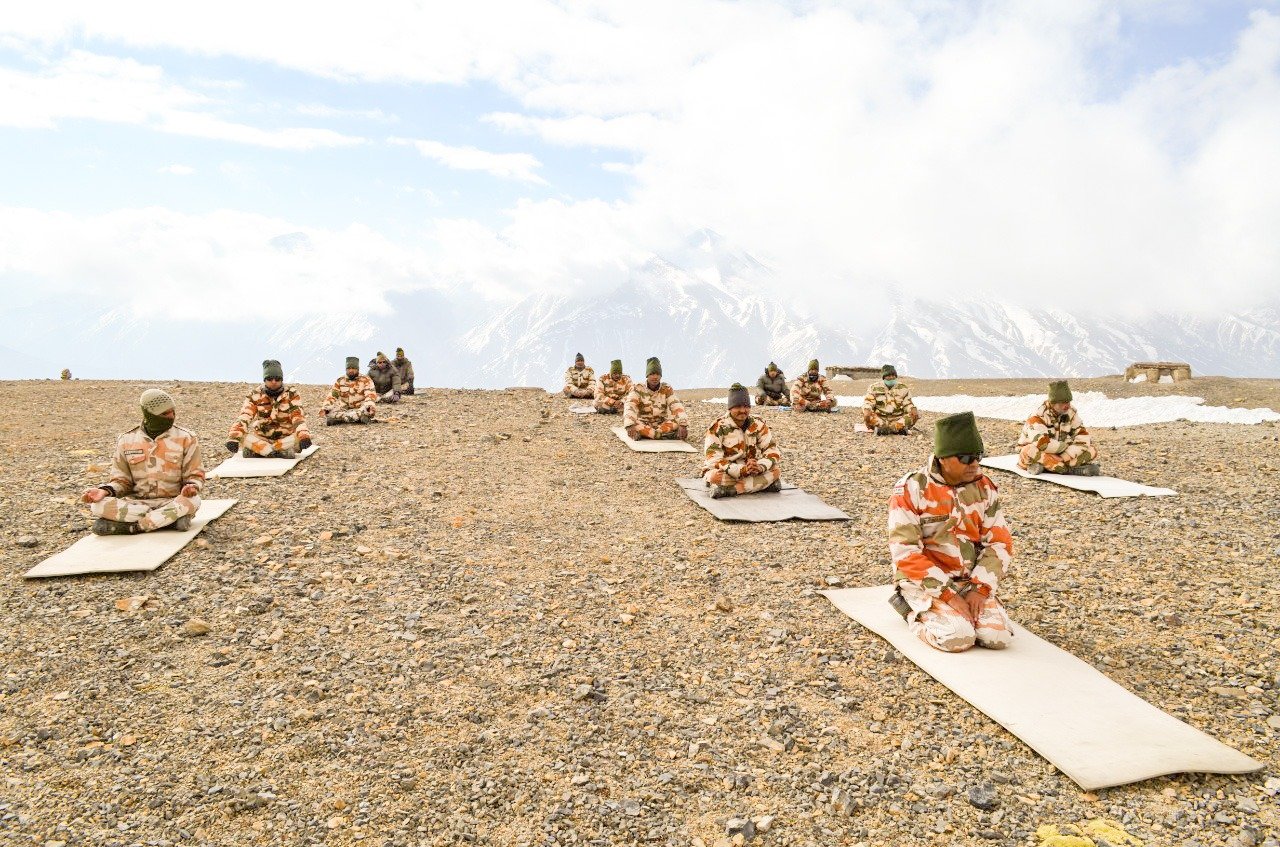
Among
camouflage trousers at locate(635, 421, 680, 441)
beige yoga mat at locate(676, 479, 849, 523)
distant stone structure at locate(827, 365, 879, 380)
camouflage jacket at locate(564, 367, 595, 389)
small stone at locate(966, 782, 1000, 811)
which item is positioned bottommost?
small stone at locate(966, 782, 1000, 811)

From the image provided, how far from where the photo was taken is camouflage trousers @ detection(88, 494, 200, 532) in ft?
24.7

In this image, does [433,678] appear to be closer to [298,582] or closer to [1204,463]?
[298,582]

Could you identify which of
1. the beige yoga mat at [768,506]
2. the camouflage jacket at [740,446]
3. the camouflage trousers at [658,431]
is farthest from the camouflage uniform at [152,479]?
the camouflage trousers at [658,431]

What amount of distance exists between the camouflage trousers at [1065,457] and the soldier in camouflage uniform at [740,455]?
4164 mm

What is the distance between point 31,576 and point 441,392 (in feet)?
55.3

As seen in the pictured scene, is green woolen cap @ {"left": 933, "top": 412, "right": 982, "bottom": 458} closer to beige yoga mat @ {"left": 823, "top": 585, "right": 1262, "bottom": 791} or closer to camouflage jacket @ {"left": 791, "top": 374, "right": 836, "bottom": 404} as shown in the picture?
beige yoga mat @ {"left": 823, "top": 585, "right": 1262, "bottom": 791}

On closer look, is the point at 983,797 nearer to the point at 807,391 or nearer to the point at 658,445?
the point at 658,445

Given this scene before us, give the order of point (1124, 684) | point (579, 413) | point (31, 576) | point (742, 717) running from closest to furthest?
point (742, 717) → point (1124, 684) → point (31, 576) → point (579, 413)

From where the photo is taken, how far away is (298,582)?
6.86 m

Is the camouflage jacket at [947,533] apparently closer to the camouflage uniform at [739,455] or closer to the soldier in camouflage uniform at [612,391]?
the camouflage uniform at [739,455]

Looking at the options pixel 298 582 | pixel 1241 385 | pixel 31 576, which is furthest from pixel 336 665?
pixel 1241 385

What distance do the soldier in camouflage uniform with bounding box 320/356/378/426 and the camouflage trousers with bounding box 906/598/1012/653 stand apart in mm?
13457

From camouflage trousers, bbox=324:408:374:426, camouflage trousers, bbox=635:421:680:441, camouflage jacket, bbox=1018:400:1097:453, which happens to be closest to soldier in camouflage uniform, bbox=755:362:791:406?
camouflage trousers, bbox=635:421:680:441

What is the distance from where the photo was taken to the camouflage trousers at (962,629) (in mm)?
5336
